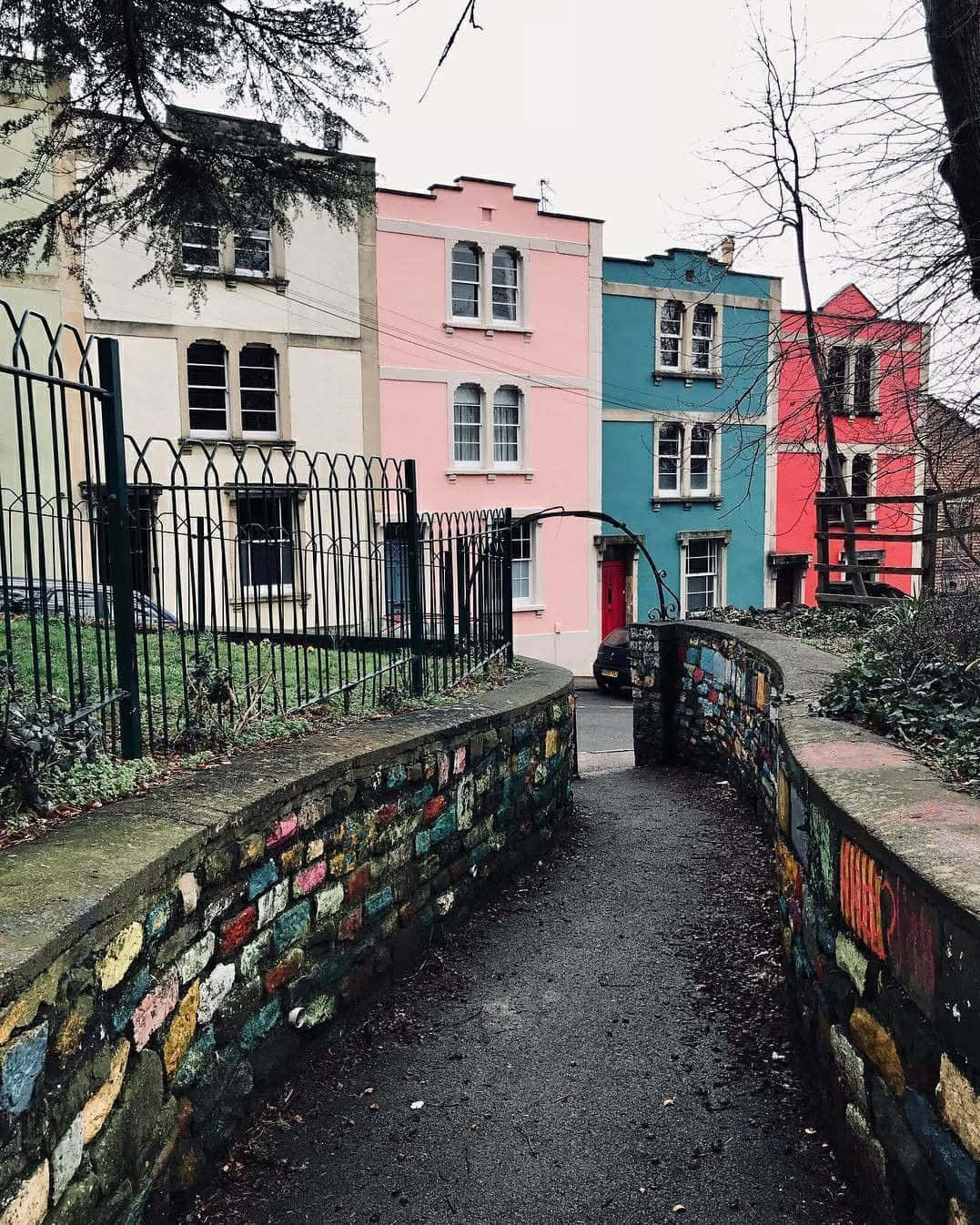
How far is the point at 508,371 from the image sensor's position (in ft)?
65.7

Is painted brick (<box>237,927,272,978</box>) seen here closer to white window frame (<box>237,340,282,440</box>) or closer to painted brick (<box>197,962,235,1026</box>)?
painted brick (<box>197,962,235,1026</box>)

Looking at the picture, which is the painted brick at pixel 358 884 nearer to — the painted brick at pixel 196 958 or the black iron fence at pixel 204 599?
the black iron fence at pixel 204 599

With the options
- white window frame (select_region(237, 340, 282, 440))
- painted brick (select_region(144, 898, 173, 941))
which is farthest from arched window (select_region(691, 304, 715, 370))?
painted brick (select_region(144, 898, 173, 941))

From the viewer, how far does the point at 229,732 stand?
13.8 ft

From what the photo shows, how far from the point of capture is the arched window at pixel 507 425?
20156 mm

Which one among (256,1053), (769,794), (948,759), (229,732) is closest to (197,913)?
(256,1053)

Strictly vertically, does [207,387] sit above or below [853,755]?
above

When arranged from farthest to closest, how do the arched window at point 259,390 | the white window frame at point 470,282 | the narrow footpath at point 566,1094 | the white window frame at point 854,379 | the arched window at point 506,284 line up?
the arched window at point 506,284 → the white window frame at point 470,282 → the arched window at point 259,390 → the white window frame at point 854,379 → the narrow footpath at point 566,1094

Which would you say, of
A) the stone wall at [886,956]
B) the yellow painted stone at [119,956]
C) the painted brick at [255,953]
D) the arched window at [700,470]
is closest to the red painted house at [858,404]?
the arched window at [700,470]

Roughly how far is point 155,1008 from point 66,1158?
51 centimetres

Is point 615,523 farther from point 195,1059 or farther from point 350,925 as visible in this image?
point 195,1059

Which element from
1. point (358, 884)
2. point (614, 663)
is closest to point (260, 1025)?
point (358, 884)

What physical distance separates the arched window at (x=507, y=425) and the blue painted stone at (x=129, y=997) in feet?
59.2

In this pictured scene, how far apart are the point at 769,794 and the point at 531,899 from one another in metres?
2.00
